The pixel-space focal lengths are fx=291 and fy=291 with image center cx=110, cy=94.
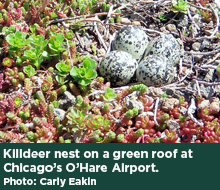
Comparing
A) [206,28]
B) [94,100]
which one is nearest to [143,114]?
[94,100]

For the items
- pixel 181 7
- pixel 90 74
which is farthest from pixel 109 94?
pixel 181 7

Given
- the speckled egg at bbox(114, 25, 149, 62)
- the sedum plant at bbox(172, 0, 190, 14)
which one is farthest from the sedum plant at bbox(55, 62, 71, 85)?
the sedum plant at bbox(172, 0, 190, 14)

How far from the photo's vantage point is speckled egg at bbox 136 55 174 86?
109 inches

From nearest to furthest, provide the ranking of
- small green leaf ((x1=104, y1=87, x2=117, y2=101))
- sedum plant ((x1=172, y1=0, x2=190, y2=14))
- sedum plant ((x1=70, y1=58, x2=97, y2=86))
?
small green leaf ((x1=104, y1=87, x2=117, y2=101)), sedum plant ((x1=70, y1=58, x2=97, y2=86)), sedum plant ((x1=172, y1=0, x2=190, y2=14))

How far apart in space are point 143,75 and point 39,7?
152cm

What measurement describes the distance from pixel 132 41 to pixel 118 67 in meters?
0.37

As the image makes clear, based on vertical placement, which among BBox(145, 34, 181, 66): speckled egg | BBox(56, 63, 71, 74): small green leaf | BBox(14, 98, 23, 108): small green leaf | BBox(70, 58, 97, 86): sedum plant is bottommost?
BBox(14, 98, 23, 108): small green leaf

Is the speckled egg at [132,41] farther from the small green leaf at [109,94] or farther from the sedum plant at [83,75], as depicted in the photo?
the small green leaf at [109,94]

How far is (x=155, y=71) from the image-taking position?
2766mm

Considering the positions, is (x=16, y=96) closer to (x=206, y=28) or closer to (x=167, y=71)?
(x=167, y=71)

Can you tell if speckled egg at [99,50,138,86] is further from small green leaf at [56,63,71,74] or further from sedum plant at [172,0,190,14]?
sedum plant at [172,0,190,14]

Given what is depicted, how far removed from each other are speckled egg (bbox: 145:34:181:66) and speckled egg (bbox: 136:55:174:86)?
0.14 metres

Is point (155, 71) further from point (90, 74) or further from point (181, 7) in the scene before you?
point (181, 7)

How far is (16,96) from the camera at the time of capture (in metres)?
2.62
